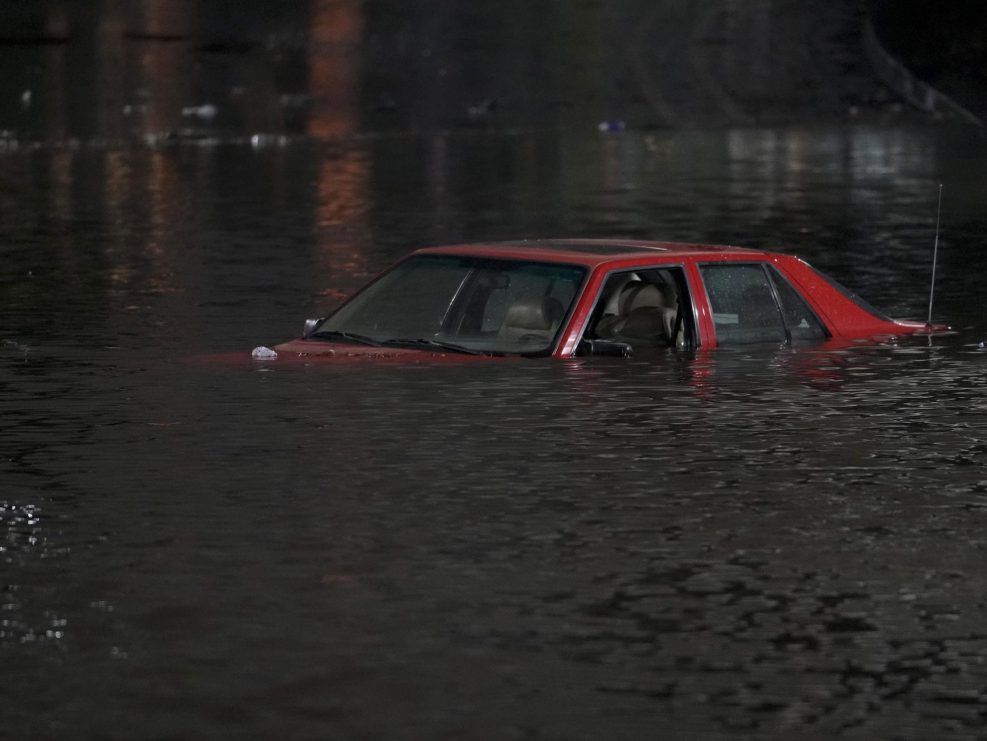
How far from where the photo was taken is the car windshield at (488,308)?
49.0ft

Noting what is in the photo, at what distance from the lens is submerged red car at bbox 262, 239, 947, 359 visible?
49.0ft

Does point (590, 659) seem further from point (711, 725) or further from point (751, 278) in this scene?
point (751, 278)

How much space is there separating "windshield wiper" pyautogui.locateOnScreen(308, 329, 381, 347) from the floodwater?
17 centimetres

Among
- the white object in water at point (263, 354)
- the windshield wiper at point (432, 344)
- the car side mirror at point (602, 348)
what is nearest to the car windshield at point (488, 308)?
the windshield wiper at point (432, 344)

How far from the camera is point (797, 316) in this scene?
1619 cm

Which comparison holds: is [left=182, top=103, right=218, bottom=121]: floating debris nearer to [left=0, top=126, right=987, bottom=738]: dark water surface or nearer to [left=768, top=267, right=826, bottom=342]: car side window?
[left=0, top=126, right=987, bottom=738]: dark water surface

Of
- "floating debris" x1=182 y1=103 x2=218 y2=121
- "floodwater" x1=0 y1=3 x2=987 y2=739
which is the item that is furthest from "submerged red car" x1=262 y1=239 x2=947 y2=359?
"floating debris" x1=182 y1=103 x2=218 y2=121

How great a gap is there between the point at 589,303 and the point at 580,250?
1.81 ft

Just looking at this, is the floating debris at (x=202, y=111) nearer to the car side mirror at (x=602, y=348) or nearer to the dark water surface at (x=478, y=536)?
the dark water surface at (x=478, y=536)

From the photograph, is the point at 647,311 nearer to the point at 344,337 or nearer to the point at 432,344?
the point at 432,344

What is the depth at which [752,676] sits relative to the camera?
821 centimetres

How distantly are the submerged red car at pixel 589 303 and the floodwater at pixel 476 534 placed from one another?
22cm

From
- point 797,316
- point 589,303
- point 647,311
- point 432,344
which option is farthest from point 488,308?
point 797,316

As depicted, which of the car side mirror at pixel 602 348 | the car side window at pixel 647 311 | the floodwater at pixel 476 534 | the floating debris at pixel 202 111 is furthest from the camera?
the floating debris at pixel 202 111
